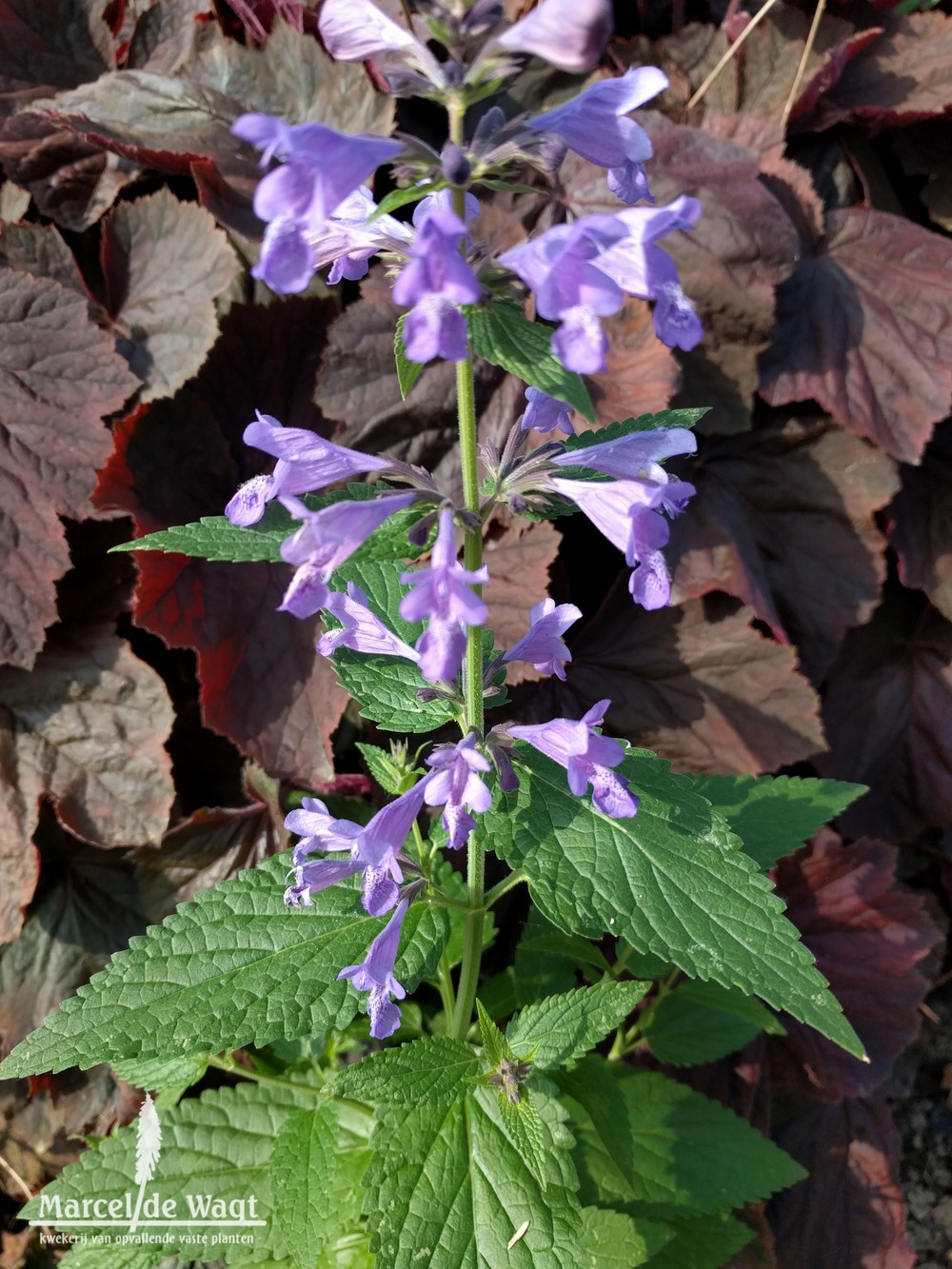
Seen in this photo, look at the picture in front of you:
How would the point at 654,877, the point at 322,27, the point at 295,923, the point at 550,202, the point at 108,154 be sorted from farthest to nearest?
the point at 108,154
the point at 550,202
the point at 295,923
the point at 654,877
the point at 322,27

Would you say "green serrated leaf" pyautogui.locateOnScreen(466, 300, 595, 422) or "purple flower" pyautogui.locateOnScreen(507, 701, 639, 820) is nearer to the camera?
"green serrated leaf" pyautogui.locateOnScreen(466, 300, 595, 422)

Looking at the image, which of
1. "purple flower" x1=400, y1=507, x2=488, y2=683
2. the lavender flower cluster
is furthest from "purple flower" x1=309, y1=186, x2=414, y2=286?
"purple flower" x1=400, y1=507, x2=488, y2=683

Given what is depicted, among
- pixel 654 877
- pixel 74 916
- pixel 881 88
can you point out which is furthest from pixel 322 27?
pixel 881 88

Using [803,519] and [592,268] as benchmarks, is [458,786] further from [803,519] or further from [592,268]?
[803,519]

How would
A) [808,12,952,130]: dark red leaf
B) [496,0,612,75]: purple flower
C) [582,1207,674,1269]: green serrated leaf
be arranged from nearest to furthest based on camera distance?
[496,0,612,75]: purple flower → [582,1207,674,1269]: green serrated leaf → [808,12,952,130]: dark red leaf

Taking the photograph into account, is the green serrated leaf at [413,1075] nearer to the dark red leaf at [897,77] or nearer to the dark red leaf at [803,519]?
the dark red leaf at [803,519]

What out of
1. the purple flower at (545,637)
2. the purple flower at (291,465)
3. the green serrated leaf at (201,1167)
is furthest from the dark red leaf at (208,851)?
the purple flower at (291,465)

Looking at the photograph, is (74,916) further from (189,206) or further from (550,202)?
(550,202)

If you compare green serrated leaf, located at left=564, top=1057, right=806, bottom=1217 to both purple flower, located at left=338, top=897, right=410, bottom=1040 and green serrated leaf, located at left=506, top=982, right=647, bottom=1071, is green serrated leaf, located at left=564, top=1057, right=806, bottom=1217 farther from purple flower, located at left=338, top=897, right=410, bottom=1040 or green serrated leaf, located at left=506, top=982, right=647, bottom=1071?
purple flower, located at left=338, top=897, right=410, bottom=1040
